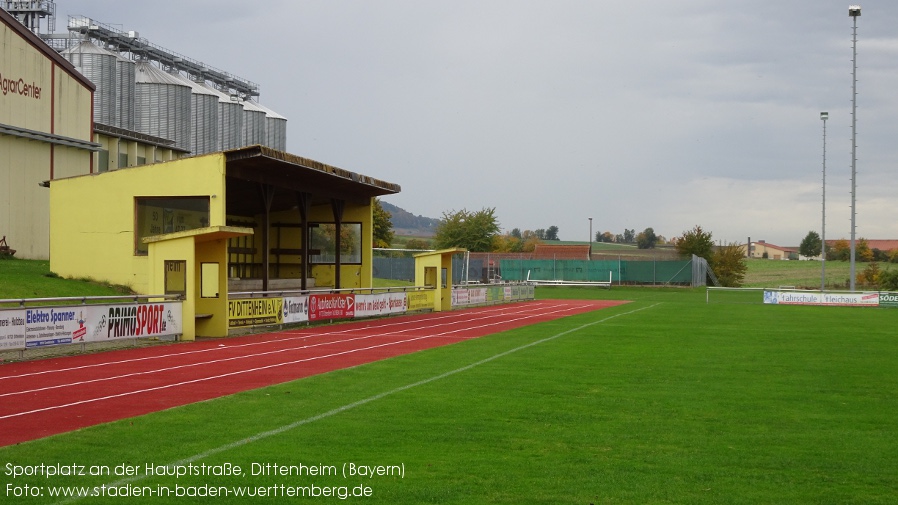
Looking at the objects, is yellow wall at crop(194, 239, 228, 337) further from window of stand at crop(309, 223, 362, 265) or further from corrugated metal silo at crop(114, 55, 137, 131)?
corrugated metal silo at crop(114, 55, 137, 131)

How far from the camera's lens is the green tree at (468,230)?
95.4m

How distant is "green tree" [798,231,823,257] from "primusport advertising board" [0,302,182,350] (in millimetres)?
159879

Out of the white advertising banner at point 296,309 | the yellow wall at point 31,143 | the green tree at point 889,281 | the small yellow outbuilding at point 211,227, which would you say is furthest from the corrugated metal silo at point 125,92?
the green tree at point 889,281

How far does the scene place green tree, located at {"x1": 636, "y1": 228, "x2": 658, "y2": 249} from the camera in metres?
190

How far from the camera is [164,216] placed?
30.0m

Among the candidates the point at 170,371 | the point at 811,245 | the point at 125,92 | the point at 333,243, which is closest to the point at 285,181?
the point at 333,243

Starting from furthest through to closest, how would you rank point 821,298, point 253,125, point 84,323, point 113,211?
point 253,125 → point 821,298 → point 113,211 → point 84,323

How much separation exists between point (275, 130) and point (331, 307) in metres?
46.0

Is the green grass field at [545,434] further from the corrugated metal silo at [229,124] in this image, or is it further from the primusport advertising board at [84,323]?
the corrugated metal silo at [229,124]

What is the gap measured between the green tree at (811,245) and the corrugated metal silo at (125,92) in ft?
453

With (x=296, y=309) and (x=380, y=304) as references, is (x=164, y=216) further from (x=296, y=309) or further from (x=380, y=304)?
(x=380, y=304)

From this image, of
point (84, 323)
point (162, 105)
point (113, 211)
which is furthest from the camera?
point (162, 105)

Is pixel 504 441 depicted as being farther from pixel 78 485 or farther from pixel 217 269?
pixel 217 269

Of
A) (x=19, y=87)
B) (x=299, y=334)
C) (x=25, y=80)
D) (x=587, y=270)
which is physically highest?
(x=25, y=80)
